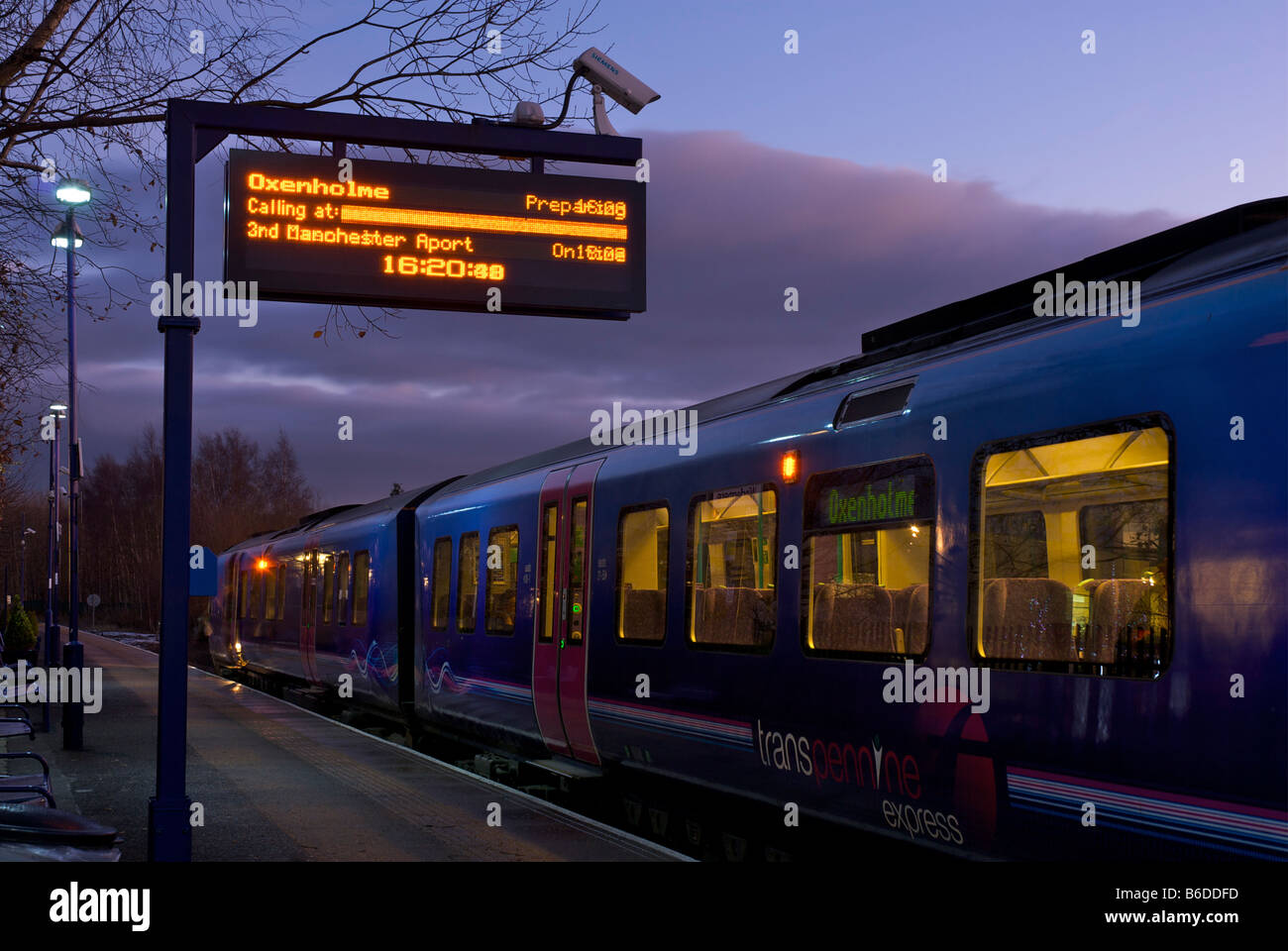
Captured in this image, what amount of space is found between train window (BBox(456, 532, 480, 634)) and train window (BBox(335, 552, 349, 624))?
5.51 meters

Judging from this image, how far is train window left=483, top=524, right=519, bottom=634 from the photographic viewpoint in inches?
512

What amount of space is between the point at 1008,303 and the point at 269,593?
22.0 metres

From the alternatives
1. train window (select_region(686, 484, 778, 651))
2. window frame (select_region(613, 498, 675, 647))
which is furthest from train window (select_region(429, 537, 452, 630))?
train window (select_region(686, 484, 778, 651))

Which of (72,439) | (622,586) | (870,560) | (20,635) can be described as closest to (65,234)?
(72,439)

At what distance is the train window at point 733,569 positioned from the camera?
8.34 m

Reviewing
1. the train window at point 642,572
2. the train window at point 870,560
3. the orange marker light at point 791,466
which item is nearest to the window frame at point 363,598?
the train window at point 642,572

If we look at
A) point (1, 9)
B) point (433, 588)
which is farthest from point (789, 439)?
point (433, 588)

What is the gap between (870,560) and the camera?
736 centimetres

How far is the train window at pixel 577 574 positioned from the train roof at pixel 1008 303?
1.73 meters

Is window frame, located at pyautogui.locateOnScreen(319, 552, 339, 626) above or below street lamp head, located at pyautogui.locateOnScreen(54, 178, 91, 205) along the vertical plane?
below

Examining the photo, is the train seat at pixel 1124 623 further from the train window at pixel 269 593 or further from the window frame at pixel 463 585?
the train window at pixel 269 593

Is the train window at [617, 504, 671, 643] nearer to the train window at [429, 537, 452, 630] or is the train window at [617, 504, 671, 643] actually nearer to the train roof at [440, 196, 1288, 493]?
the train roof at [440, 196, 1288, 493]

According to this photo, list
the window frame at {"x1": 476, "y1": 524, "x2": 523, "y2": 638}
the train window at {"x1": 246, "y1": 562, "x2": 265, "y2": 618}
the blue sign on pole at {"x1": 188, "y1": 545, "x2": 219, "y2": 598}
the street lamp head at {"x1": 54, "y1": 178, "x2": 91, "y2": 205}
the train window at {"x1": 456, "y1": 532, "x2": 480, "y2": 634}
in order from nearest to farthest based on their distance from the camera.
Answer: the blue sign on pole at {"x1": 188, "y1": 545, "x2": 219, "y2": 598}
the street lamp head at {"x1": 54, "y1": 178, "x2": 91, "y2": 205}
the window frame at {"x1": 476, "y1": 524, "x2": 523, "y2": 638}
the train window at {"x1": 456, "y1": 532, "x2": 480, "y2": 634}
the train window at {"x1": 246, "y1": 562, "x2": 265, "y2": 618}
